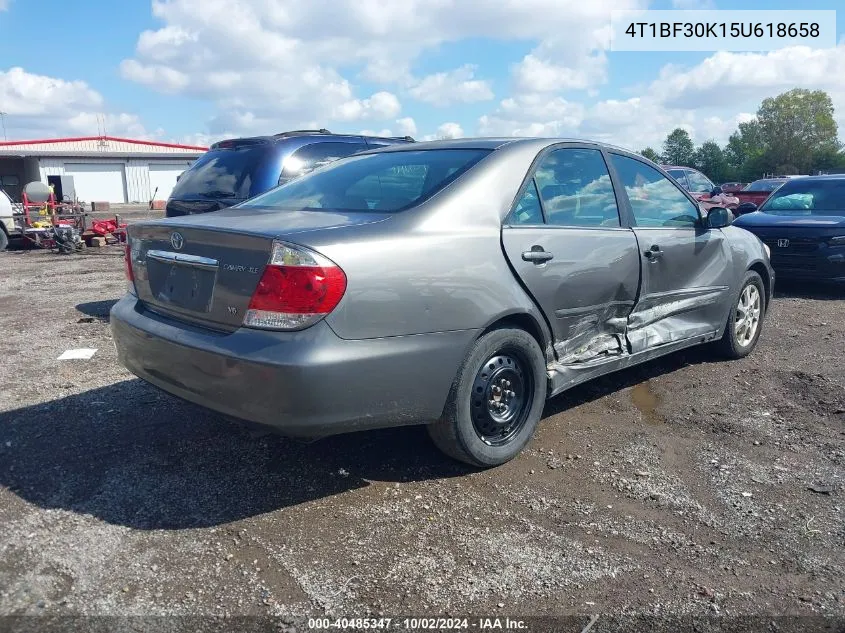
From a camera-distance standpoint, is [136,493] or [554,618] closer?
[554,618]

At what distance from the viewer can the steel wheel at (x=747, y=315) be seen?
5.62m

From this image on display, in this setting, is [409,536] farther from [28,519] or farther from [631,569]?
[28,519]

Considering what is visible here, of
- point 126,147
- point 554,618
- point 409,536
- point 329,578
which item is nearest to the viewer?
point 554,618

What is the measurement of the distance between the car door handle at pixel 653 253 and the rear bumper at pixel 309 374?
171 cm

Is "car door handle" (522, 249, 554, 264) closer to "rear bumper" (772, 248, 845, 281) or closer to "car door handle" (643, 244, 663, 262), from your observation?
"car door handle" (643, 244, 663, 262)

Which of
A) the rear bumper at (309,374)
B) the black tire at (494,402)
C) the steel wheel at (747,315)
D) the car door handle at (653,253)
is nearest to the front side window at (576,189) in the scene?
the car door handle at (653,253)

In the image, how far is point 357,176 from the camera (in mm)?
3998

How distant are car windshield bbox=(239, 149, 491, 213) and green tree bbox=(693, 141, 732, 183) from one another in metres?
85.2

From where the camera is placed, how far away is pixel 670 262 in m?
4.65

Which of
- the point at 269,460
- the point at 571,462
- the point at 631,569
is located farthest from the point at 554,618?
the point at 269,460

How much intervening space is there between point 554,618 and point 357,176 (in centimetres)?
257

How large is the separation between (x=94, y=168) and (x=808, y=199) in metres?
45.8

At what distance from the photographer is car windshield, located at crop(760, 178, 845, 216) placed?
9641 mm

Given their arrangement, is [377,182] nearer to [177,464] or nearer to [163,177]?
[177,464]
